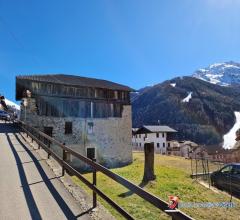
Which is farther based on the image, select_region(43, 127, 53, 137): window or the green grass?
select_region(43, 127, 53, 137): window

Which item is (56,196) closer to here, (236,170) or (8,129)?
(236,170)

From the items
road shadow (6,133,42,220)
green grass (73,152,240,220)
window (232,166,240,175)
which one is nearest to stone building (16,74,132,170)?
green grass (73,152,240,220)

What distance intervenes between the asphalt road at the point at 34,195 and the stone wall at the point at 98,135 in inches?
946

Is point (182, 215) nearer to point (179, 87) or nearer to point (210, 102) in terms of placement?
point (210, 102)

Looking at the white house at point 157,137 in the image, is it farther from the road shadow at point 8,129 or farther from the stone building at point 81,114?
the road shadow at point 8,129

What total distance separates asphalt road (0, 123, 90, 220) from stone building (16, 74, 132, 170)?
24304 mm

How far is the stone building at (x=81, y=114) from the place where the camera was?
3469cm

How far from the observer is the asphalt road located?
19.6ft

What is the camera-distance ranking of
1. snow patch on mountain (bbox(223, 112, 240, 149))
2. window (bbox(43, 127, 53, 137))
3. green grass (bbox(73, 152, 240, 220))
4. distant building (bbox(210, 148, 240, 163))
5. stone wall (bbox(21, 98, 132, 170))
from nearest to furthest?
1. green grass (bbox(73, 152, 240, 220))
2. stone wall (bbox(21, 98, 132, 170))
3. window (bbox(43, 127, 53, 137))
4. distant building (bbox(210, 148, 240, 163))
5. snow patch on mountain (bbox(223, 112, 240, 149))

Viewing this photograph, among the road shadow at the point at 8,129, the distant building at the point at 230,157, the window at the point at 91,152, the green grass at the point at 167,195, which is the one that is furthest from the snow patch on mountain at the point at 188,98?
the green grass at the point at 167,195

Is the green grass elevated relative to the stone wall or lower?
lower

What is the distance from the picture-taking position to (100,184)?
17484 mm

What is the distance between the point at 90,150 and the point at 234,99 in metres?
150

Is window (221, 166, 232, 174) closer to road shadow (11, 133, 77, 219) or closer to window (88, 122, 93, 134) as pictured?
road shadow (11, 133, 77, 219)
